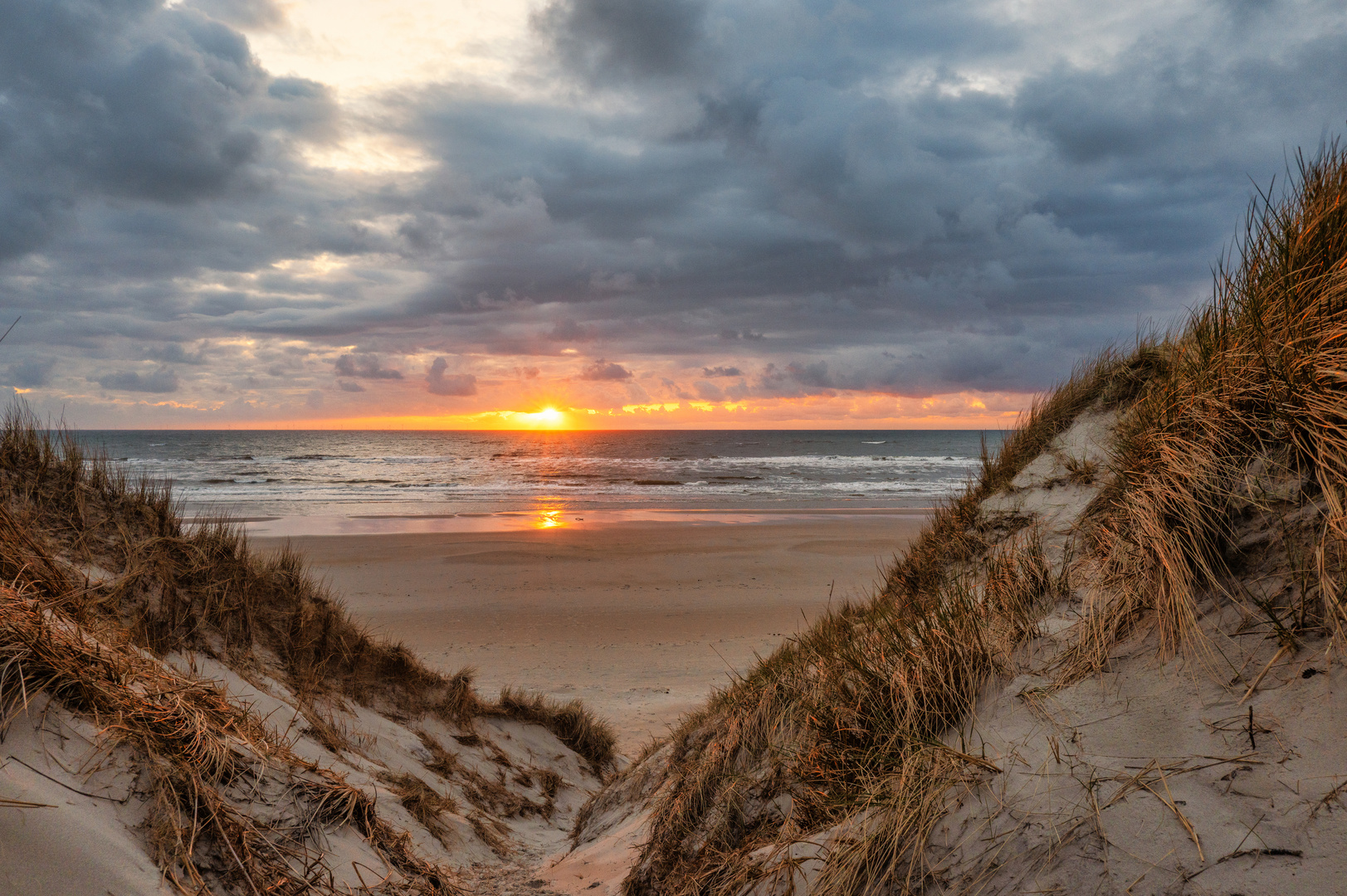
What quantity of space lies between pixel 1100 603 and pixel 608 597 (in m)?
12.4

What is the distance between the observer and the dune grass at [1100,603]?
7.56 feet

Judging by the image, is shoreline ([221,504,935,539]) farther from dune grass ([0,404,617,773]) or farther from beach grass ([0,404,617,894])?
dune grass ([0,404,617,773])

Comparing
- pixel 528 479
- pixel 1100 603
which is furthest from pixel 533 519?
pixel 1100 603

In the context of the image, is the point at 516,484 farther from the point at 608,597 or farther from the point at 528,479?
the point at 608,597

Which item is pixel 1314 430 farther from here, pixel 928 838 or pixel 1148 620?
pixel 928 838

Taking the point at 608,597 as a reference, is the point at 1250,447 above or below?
above

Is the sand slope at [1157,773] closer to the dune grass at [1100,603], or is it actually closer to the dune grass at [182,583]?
the dune grass at [1100,603]

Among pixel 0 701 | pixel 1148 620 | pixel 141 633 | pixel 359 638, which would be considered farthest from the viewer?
pixel 359 638

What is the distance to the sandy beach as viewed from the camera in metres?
9.94

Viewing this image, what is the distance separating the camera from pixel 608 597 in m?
14.4

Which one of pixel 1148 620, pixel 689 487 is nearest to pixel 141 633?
pixel 1148 620

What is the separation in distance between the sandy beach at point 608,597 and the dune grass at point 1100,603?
362 centimetres

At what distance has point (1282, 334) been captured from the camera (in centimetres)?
255

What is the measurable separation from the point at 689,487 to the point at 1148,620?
3742 centimetres
